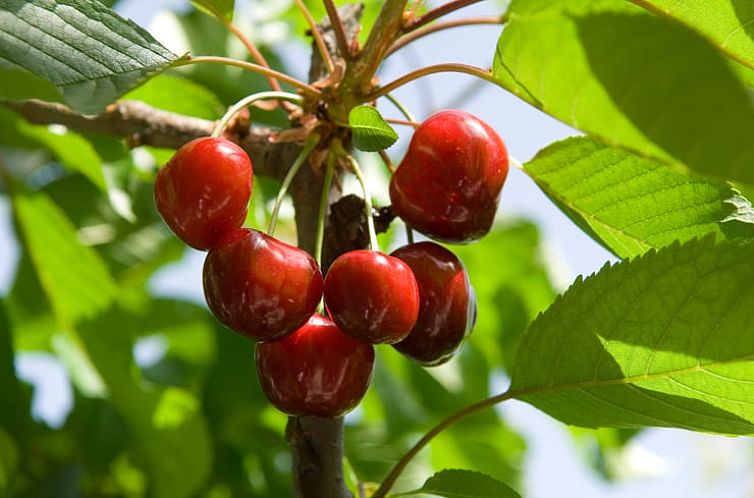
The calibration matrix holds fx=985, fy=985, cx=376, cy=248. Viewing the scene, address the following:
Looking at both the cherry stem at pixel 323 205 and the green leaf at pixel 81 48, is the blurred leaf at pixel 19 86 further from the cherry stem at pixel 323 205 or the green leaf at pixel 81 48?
the cherry stem at pixel 323 205

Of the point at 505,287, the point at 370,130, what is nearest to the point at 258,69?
the point at 370,130

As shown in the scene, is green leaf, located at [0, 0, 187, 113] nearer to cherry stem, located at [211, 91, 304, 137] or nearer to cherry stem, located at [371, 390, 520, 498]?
cherry stem, located at [211, 91, 304, 137]

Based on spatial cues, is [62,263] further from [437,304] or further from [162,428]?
[437,304]

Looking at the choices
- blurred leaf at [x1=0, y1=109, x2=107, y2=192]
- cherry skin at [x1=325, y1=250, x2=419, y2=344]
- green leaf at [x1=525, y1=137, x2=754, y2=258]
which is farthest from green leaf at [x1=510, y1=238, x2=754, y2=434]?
blurred leaf at [x1=0, y1=109, x2=107, y2=192]

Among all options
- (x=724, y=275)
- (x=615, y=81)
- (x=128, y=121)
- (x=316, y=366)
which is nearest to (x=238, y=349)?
(x=128, y=121)

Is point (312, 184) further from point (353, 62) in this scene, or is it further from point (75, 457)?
point (75, 457)
